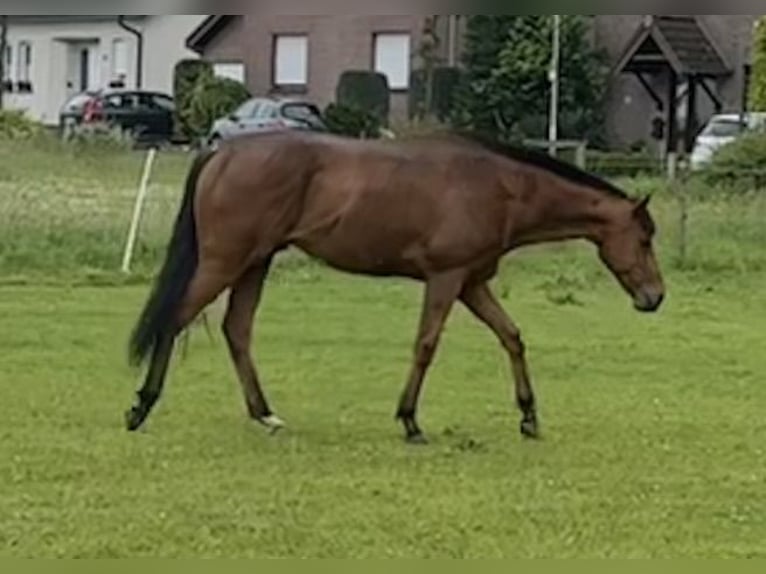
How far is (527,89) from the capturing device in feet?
131

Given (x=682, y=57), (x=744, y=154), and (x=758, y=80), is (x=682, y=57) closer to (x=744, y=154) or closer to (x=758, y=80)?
(x=758, y=80)

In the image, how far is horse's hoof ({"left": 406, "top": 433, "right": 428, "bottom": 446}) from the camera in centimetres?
857

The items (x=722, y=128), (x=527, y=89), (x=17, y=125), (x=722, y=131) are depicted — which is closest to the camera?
(x=17, y=125)

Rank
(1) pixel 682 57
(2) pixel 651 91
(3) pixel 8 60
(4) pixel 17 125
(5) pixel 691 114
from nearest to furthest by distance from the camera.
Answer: (3) pixel 8 60, (4) pixel 17 125, (1) pixel 682 57, (2) pixel 651 91, (5) pixel 691 114

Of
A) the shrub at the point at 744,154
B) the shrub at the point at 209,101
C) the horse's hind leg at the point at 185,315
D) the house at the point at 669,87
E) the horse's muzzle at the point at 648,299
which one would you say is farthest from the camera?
the shrub at the point at 209,101

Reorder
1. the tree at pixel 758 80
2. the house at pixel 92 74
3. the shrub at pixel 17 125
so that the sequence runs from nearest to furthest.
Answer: the house at pixel 92 74
the tree at pixel 758 80
the shrub at pixel 17 125

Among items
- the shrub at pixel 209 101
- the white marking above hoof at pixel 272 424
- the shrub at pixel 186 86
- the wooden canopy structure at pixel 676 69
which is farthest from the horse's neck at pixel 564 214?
the shrub at pixel 186 86

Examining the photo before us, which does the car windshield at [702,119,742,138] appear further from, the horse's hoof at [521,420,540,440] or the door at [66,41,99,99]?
the horse's hoof at [521,420,540,440]

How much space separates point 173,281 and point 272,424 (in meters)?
0.85

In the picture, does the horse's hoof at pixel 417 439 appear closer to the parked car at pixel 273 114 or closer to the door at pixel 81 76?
the door at pixel 81 76

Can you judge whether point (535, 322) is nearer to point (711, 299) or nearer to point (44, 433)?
point (711, 299)

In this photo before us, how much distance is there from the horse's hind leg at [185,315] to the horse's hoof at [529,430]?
1.62 meters

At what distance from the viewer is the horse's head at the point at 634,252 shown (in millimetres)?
8992

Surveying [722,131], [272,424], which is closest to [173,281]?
[272,424]
